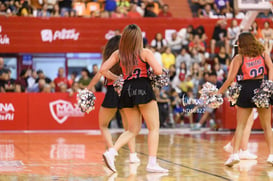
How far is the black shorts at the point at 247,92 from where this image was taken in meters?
9.98

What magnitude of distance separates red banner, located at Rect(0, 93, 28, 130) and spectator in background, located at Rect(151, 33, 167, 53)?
5.36 metres

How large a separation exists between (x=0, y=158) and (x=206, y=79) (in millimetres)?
11345

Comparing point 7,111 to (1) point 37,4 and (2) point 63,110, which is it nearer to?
(2) point 63,110

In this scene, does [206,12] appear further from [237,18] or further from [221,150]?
[221,150]

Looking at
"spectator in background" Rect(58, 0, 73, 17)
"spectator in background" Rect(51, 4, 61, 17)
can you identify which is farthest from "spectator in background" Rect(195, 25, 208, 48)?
"spectator in background" Rect(51, 4, 61, 17)

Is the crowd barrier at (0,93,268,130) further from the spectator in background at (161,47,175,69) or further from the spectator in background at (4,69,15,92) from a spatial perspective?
the spectator in background at (161,47,175,69)

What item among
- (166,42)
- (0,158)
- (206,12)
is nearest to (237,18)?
(206,12)

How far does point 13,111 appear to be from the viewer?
20219 millimetres

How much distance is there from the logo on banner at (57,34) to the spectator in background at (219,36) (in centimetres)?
512

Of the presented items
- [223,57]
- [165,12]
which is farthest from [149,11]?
[223,57]

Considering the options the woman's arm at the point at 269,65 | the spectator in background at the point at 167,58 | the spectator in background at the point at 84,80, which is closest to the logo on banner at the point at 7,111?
the spectator in background at the point at 84,80

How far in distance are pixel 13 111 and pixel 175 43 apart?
6778 mm

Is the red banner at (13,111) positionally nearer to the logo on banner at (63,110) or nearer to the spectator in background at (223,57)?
the logo on banner at (63,110)

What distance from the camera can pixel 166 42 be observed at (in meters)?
24.0
